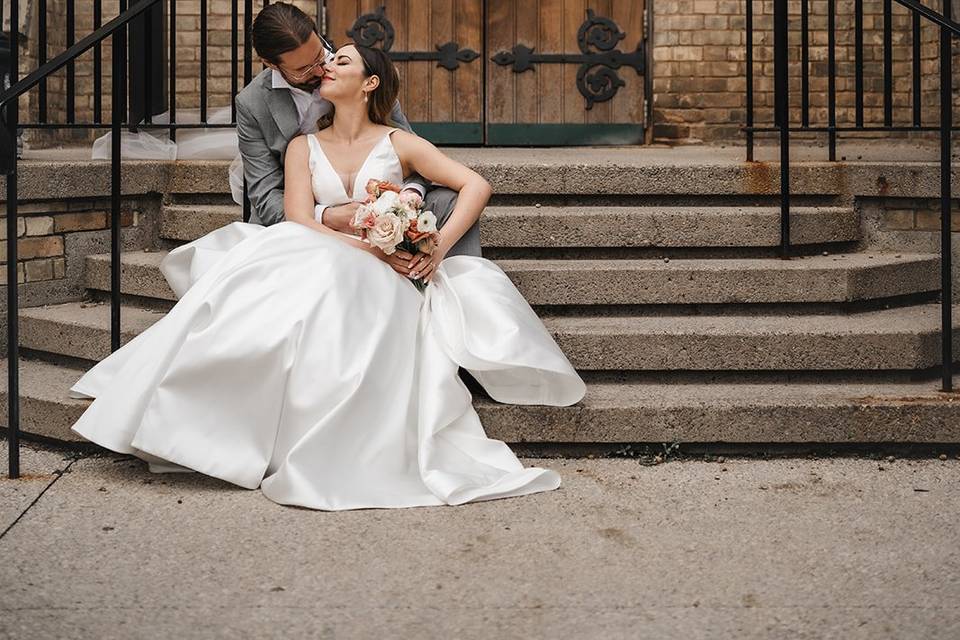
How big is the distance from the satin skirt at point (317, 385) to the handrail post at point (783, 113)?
1.43 metres

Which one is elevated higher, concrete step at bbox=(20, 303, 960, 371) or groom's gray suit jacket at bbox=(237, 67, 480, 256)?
groom's gray suit jacket at bbox=(237, 67, 480, 256)

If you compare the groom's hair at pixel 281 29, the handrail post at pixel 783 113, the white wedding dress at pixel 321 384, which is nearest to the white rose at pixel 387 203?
the white wedding dress at pixel 321 384

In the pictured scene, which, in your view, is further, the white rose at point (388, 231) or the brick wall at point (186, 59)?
the brick wall at point (186, 59)

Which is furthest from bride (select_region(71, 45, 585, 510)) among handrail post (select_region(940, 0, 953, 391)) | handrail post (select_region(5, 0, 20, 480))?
handrail post (select_region(940, 0, 953, 391))

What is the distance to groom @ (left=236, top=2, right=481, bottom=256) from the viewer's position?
4160mm

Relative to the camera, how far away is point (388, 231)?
3730mm

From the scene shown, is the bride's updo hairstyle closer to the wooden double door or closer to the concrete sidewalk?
the concrete sidewalk

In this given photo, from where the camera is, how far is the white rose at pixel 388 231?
3.73m

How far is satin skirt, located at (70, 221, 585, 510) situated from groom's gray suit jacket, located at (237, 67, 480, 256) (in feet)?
2.05

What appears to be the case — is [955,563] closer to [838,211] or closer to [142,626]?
[142,626]

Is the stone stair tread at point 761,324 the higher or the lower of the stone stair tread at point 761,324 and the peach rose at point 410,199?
the lower

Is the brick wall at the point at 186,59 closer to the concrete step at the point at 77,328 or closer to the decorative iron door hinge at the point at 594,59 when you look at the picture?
the decorative iron door hinge at the point at 594,59

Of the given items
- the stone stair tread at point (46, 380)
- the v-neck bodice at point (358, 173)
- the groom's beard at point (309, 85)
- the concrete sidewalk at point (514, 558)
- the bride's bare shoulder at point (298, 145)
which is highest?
the groom's beard at point (309, 85)

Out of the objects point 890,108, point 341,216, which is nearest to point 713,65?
point 890,108
